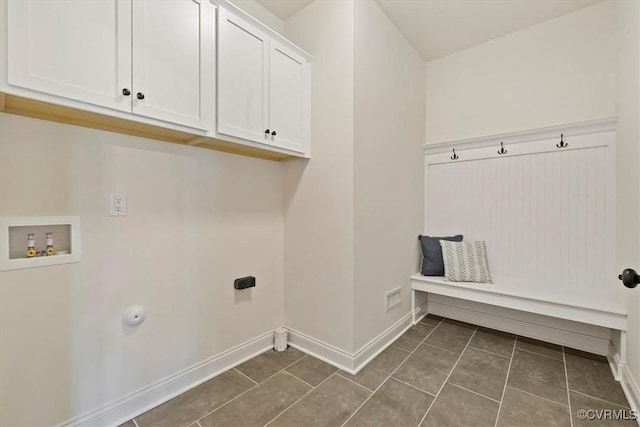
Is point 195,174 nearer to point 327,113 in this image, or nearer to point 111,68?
point 111,68

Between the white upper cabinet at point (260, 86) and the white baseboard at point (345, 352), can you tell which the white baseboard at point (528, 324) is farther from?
the white upper cabinet at point (260, 86)

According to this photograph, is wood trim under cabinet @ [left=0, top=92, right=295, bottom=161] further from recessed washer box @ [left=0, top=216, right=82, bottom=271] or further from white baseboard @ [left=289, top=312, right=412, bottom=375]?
white baseboard @ [left=289, top=312, right=412, bottom=375]

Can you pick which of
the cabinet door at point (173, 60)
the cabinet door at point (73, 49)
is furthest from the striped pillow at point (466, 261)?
the cabinet door at point (73, 49)

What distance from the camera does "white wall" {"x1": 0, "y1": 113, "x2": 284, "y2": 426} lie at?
121cm

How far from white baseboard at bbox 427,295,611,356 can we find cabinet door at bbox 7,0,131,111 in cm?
316

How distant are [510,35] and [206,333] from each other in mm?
3683

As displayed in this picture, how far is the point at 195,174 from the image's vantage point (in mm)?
1800

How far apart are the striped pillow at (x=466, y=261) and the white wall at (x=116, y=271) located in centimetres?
182

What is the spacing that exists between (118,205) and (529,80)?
134 inches

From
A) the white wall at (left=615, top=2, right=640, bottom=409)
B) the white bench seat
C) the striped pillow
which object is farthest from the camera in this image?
the striped pillow

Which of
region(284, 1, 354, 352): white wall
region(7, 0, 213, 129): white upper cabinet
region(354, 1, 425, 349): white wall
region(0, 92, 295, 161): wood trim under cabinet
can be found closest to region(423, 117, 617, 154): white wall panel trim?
region(354, 1, 425, 349): white wall

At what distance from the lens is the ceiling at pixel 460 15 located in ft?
7.20

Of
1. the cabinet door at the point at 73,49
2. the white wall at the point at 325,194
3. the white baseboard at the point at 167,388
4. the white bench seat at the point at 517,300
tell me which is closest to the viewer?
the cabinet door at the point at 73,49

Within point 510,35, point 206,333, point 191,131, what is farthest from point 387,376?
point 510,35
